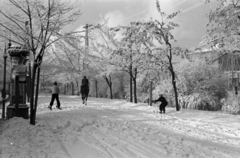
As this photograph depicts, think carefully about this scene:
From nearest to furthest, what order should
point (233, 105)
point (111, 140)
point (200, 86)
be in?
point (111, 140) → point (233, 105) → point (200, 86)

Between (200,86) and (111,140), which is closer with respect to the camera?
(111,140)

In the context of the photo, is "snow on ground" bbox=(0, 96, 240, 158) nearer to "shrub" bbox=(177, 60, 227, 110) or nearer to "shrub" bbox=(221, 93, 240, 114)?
"shrub" bbox=(221, 93, 240, 114)

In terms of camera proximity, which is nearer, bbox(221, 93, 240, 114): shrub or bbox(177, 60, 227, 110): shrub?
bbox(221, 93, 240, 114): shrub

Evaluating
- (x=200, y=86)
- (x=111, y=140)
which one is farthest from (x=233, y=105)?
(x=111, y=140)

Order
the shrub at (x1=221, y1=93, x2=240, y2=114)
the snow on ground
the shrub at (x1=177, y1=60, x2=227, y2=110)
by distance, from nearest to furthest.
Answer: the snow on ground < the shrub at (x1=221, y1=93, x2=240, y2=114) < the shrub at (x1=177, y1=60, x2=227, y2=110)

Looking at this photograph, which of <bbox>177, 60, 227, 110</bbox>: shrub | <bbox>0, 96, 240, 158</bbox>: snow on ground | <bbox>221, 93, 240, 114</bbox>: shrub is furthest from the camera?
<bbox>177, 60, 227, 110</bbox>: shrub

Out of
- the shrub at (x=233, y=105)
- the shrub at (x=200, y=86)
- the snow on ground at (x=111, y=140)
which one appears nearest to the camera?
the snow on ground at (x=111, y=140)

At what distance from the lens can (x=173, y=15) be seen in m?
14.0

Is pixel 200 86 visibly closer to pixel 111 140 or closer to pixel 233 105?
pixel 233 105

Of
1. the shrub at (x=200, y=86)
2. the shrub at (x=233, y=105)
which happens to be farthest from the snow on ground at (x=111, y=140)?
the shrub at (x=200, y=86)

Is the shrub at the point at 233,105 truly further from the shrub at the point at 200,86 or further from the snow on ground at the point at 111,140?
the snow on ground at the point at 111,140

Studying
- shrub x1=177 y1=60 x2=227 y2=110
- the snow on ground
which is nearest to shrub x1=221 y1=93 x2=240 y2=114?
shrub x1=177 y1=60 x2=227 y2=110

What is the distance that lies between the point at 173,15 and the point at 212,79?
12.0m

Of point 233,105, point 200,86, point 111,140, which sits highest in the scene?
point 200,86
